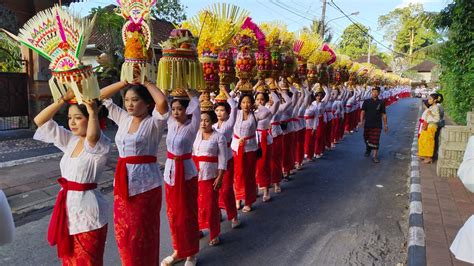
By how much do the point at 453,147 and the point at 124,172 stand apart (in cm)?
618

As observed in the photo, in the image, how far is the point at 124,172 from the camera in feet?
9.75

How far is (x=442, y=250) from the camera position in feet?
12.8

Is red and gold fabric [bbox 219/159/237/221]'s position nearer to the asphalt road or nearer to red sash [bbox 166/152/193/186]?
the asphalt road

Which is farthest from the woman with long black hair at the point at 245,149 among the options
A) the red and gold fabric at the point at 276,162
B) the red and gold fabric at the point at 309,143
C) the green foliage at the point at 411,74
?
the green foliage at the point at 411,74

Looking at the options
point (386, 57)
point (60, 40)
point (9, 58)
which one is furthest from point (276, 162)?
point (386, 57)

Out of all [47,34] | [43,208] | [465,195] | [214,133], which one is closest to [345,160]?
[465,195]

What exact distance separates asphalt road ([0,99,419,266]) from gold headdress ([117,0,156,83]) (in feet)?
6.51

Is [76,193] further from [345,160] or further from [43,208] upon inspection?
[345,160]

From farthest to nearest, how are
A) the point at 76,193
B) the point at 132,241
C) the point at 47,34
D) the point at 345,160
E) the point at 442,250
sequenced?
1. the point at 345,160
2. the point at 442,250
3. the point at 132,241
4. the point at 76,193
5. the point at 47,34

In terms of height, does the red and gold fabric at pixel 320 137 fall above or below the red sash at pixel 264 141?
below

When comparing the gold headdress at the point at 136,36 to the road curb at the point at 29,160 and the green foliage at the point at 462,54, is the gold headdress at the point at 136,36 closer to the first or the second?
the road curb at the point at 29,160

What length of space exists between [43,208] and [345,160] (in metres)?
6.53

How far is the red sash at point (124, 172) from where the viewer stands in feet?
9.62

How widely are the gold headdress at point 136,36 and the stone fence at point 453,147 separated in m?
6.12
